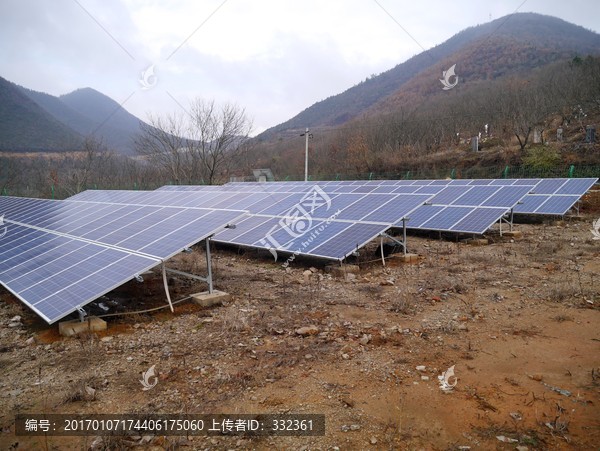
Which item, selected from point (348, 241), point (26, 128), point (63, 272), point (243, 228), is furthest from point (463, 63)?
point (63, 272)

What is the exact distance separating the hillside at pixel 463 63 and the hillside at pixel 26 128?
119ft

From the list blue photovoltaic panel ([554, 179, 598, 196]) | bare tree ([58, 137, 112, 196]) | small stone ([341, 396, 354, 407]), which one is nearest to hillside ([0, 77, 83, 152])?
bare tree ([58, 137, 112, 196])

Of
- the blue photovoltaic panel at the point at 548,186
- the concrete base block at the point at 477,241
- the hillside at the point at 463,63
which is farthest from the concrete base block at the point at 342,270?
the hillside at the point at 463,63

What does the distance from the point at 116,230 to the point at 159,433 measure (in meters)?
6.39

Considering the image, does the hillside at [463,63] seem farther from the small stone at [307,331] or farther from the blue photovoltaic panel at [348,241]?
the small stone at [307,331]

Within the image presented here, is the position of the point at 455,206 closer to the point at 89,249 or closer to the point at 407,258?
the point at 407,258

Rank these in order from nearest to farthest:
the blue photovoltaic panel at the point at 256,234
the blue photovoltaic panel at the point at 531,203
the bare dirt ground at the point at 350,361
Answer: the bare dirt ground at the point at 350,361
the blue photovoltaic panel at the point at 256,234
the blue photovoltaic panel at the point at 531,203

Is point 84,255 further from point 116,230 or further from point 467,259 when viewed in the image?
point 467,259

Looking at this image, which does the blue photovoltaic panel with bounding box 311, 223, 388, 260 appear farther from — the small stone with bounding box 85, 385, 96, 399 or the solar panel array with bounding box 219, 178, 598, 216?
the solar panel array with bounding box 219, 178, 598, 216

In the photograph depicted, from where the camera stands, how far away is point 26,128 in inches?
Answer: 2194

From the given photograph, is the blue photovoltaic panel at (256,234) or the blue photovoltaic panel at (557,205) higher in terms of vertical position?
the blue photovoltaic panel at (557,205)

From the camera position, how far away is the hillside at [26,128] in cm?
5247

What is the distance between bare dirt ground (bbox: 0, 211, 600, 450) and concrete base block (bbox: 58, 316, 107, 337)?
0.16 meters

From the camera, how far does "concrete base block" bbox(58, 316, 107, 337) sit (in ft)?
21.2
